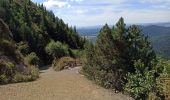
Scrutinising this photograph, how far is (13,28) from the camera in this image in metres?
74.5

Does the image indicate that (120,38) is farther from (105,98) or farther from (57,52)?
(57,52)

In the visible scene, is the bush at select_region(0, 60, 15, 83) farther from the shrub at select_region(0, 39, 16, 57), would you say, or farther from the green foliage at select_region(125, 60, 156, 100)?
the green foliage at select_region(125, 60, 156, 100)

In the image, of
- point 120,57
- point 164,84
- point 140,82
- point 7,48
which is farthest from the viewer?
point 7,48

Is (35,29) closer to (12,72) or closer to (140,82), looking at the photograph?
(12,72)

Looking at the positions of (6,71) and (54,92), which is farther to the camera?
(6,71)

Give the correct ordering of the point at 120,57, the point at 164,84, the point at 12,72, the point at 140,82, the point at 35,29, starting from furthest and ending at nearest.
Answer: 1. the point at 35,29
2. the point at 120,57
3. the point at 12,72
4. the point at 140,82
5. the point at 164,84

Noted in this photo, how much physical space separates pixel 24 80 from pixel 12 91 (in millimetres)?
4818

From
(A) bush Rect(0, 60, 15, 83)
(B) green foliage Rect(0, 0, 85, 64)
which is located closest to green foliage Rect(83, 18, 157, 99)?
(A) bush Rect(0, 60, 15, 83)

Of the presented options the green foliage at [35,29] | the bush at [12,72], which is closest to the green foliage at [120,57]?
the bush at [12,72]

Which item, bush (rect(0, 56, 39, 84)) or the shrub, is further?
the shrub

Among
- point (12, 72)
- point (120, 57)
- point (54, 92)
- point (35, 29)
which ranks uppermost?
point (120, 57)

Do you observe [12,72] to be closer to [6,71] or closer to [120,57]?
[6,71]

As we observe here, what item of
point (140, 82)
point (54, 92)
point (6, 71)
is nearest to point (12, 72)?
point (6, 71)

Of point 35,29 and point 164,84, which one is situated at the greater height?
point 164,84
